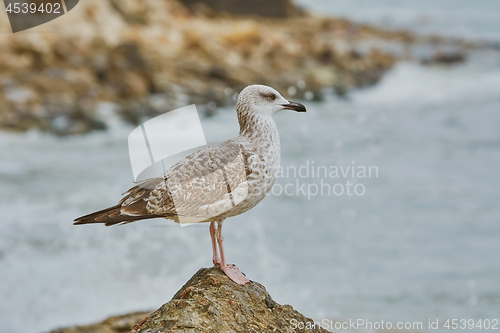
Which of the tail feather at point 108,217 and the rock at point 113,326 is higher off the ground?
the tail feather at point 108,217

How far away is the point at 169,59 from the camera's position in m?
18.7

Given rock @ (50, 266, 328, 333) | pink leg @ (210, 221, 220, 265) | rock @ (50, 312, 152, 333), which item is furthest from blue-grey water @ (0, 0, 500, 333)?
rock @ (50, 266, 328, 333)

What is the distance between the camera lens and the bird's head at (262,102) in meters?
3.80

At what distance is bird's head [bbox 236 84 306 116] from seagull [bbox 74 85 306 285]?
5 cm

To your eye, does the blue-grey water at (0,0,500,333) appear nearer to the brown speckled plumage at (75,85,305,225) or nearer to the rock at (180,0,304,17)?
the brown speckled plumage at (75,85,305,225)

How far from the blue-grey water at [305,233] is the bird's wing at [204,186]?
17.3 ft

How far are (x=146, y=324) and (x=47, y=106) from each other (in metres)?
13.6

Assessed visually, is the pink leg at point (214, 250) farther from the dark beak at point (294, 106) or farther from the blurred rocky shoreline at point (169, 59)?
the blurred rocky shoreline at point (169, 59)

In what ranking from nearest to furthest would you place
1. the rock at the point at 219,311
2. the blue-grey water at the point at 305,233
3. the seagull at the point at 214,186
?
the rock at the point at 219,311 < the seagull at the point at 214,186 < the blue-grey water at the point at 305,233

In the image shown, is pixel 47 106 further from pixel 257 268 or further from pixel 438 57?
pixel 438 57

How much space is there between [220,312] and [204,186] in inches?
34.0

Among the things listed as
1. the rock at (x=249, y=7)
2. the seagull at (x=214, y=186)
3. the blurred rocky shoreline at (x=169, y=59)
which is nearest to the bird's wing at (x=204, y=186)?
the seagull at (x=214, y=186)

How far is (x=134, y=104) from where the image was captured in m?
16.0

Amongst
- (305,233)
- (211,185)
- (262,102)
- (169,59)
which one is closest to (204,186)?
(211,185)
